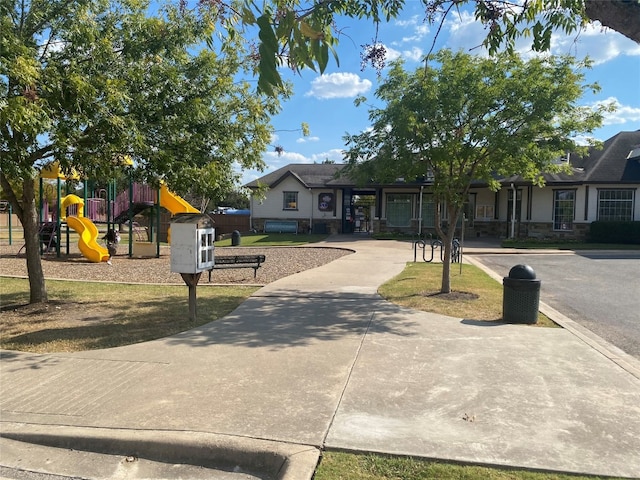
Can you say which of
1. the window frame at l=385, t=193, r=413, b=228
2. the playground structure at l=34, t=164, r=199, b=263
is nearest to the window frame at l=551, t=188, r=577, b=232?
the window frame at l=385, t=193, r=413, b=228

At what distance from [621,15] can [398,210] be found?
28740 mm

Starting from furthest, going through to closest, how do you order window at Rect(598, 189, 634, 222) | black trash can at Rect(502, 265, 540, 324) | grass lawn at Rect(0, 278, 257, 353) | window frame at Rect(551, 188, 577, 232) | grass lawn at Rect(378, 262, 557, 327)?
window frame at Rect(551, 188, 577, 232), window at Rect(598, 189, 634, 222), grass lawn at Rect(378, 262, 557, 327), black trash can at Rect(502, 265, 540, 324), grass lawn at Rect(0, 278, 257, 353)

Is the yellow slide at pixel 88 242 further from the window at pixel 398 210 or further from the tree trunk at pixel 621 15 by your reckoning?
the window at pixel 398 210

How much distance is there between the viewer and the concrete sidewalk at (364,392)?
3.56 metres

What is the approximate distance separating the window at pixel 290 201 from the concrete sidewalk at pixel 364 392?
27.1 metres

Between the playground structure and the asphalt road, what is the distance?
12.4 m

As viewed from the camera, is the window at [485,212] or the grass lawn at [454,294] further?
the window at [485,212]

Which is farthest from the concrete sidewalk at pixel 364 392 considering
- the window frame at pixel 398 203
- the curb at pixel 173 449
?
the window frame at pixel 398 203

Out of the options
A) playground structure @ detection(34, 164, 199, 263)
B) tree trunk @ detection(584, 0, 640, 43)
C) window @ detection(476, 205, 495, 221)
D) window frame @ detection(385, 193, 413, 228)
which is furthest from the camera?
window frame @ detection(385, 193, 413, 228)

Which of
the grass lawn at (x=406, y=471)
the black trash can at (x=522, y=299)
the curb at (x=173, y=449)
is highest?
the black trash can at (x=522, y=299)

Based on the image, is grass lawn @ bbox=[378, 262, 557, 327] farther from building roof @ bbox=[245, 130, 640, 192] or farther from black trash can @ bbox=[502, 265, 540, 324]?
building roof @ bbox=[245, 130, 640, 192]

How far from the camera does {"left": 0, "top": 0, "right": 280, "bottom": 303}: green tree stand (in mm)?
Result: 6191

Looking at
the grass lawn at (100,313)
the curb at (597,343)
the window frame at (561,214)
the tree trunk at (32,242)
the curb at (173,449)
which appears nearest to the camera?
the curb at (173,449)

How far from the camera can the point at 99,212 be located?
73.7ft
